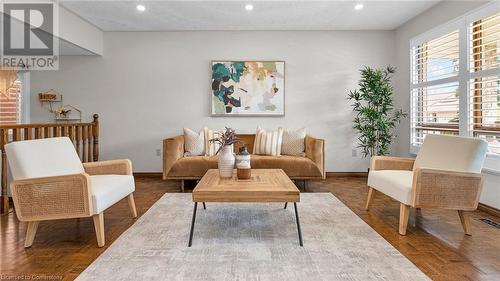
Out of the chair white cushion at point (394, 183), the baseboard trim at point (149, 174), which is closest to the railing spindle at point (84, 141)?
the baseboard trim at point (149, 174)

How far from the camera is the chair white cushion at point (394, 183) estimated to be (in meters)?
2.74

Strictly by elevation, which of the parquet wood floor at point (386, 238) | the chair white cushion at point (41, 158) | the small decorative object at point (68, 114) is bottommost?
the parquet wood floor at point (386, 238)

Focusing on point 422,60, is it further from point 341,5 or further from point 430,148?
point 430,148

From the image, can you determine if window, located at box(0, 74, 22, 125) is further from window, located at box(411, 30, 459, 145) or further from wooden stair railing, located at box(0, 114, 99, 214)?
window, located at box(411, 30, 459, 145)

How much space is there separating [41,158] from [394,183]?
309cm

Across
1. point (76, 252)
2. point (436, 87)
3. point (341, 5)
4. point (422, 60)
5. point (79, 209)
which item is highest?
point (341, 5)

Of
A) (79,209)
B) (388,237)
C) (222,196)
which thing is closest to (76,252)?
(79,209)

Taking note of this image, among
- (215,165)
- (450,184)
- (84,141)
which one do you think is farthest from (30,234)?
(450,184)

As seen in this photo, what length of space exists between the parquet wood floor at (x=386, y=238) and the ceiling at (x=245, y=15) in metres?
2.75

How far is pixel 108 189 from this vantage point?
8.70 feet

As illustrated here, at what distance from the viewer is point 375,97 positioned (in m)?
5.07

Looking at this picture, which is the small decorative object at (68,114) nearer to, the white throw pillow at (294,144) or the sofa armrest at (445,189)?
the white throw pillow at (294,144)

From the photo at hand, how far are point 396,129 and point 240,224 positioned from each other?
3.94 meters

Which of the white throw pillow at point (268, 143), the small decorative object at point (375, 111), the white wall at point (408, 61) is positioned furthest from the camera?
the small decorative object at point (375, 111)
